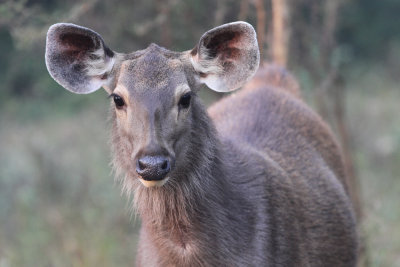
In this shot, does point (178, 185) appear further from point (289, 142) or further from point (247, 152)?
point (289, 142)

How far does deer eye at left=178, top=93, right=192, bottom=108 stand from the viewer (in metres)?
4.73

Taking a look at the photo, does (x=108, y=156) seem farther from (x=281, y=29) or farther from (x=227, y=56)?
(x=227, y=56)

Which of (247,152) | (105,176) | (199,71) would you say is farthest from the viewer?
(105,176)

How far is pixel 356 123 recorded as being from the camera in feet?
47.6

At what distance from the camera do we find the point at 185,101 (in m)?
4.77

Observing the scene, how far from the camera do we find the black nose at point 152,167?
169 inches

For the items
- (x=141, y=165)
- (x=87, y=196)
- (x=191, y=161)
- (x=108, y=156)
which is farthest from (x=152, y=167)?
(x=108, y=156)

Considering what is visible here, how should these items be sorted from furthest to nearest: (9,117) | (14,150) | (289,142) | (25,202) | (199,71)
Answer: (9,117) < (14,150) < (25,202) < (289,142) < (199,71)

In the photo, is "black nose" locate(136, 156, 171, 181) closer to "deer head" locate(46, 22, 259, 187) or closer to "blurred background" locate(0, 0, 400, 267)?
"deer head" locate(46, 22, 259, 187)

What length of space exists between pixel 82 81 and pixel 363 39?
18967 millimetres

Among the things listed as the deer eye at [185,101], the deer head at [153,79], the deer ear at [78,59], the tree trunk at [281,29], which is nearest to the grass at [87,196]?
the deer ear at [78,59]

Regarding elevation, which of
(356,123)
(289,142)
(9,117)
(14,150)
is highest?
(356,123)

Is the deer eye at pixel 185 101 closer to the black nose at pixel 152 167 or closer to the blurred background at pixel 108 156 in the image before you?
the black nose at pixel 152 167

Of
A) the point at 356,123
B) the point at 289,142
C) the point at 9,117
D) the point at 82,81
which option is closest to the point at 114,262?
the point at 289,142
